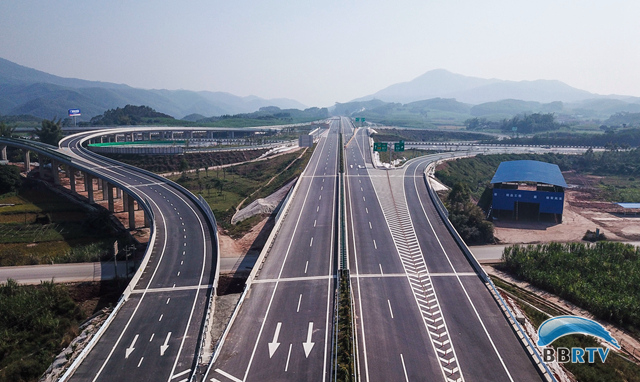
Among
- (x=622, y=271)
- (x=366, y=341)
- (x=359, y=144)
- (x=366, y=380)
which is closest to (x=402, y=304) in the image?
(x=366, y=341)

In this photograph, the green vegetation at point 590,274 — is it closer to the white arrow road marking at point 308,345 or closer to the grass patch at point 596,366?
the grass patch at point 596,366

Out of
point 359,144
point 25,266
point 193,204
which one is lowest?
point 25,266

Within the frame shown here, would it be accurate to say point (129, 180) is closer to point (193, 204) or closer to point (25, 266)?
point (193, 204)

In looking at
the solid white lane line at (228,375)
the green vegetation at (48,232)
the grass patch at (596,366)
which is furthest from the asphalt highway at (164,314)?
the grass patch at (596,366)

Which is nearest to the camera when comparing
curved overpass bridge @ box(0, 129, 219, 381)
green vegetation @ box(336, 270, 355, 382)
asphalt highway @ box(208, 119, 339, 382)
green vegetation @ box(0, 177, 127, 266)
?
green vegetation @ box(336, 270, 355, 382)

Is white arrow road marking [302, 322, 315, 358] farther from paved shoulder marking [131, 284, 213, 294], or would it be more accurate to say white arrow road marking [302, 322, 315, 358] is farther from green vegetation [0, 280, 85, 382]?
green vegetation [0, 280, 85, 382]

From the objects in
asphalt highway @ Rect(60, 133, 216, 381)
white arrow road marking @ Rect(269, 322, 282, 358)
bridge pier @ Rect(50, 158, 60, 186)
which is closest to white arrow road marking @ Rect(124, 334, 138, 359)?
asphalt highway @ Rect(60, 133, 216, 381)

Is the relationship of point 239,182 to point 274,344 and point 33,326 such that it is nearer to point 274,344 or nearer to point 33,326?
point 33,326
